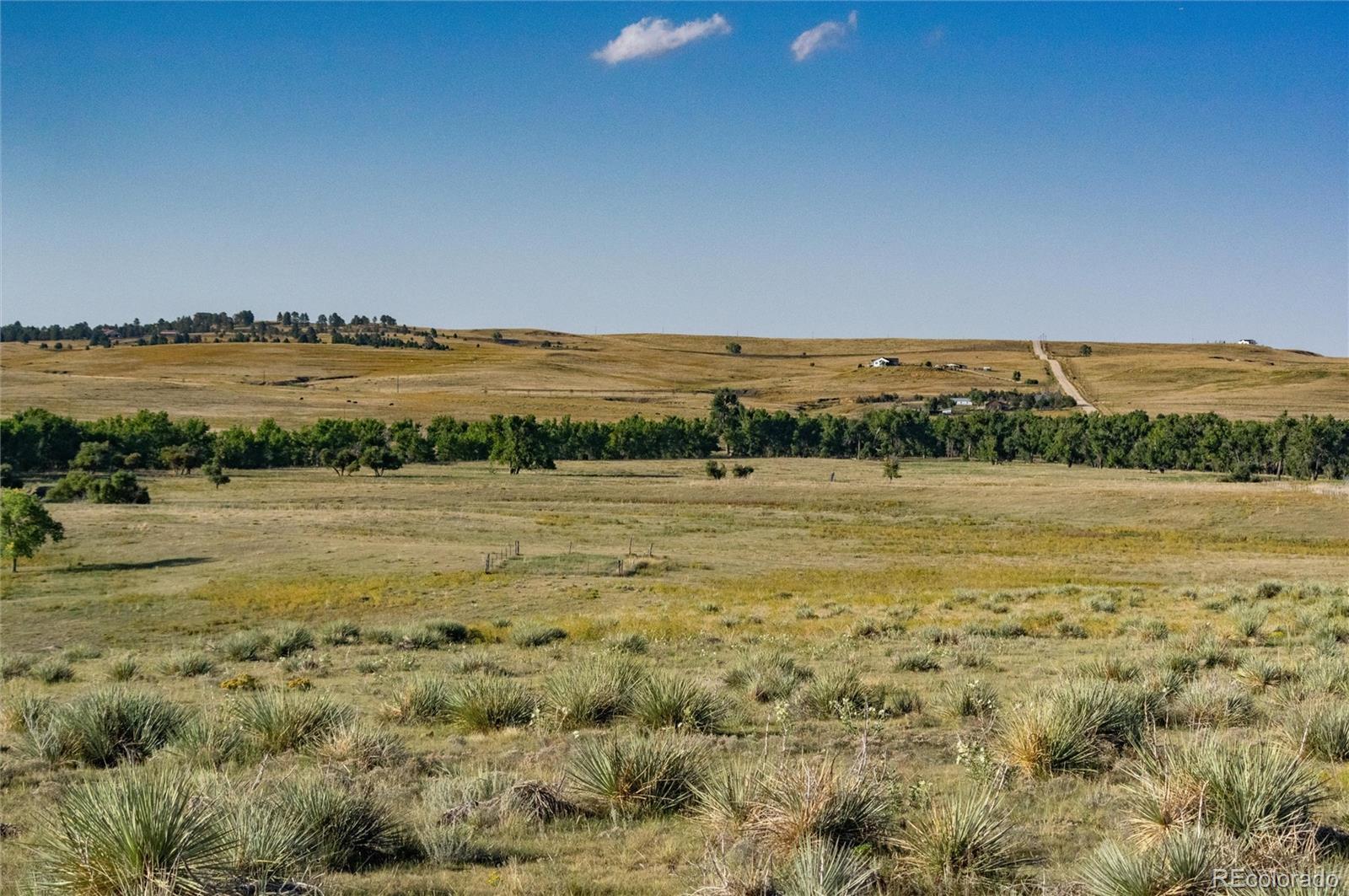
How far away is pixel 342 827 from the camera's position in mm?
7750

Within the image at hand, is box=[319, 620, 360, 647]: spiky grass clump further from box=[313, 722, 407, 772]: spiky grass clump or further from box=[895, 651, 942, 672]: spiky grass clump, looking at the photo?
box=[895, 651, 942, 672]: spiky grass clump

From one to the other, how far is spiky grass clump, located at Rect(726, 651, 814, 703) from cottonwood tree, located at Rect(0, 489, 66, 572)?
3905 centimetres

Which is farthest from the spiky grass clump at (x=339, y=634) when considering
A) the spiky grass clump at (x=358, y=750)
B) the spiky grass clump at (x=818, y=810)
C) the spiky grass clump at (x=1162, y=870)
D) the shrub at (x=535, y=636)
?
the spiky grass clump at (x=1162, y=870)

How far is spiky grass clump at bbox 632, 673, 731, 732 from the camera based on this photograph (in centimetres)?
1176

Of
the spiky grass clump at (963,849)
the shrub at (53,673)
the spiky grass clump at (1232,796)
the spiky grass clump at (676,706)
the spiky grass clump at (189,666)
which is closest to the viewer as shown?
the spiky grass clump at (963,849)

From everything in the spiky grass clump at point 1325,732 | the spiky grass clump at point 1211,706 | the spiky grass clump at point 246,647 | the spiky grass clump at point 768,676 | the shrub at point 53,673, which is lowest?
the spiky grass clump at point 246,647

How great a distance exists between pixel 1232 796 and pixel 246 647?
1896 cm

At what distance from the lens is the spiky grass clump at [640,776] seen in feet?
29.5

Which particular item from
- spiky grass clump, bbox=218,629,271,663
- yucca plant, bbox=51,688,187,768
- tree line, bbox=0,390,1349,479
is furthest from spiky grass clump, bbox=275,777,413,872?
tree line, bbox=0,390,1349,479

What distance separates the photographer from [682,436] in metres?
144

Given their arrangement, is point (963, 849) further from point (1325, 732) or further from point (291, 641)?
point (291, 641)

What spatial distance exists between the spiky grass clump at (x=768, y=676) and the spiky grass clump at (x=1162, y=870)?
7.00m

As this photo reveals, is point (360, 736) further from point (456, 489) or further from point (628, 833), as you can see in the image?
point (456, 489)

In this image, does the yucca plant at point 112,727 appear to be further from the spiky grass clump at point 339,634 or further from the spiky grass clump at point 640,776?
the spiky grass clump at point 339,634
